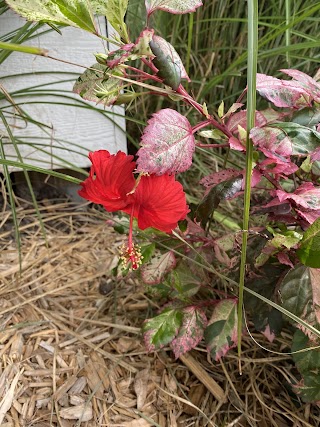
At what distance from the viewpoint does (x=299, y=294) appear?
0.69m

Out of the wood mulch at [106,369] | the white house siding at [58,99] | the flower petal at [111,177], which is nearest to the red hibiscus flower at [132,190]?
the flower petal at [111,177]

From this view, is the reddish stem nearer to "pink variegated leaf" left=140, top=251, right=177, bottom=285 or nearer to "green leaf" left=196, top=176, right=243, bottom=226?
"green leaf" left=196, top=176, right=243, bottom=226

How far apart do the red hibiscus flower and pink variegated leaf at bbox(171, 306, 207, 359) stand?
0.75 ft

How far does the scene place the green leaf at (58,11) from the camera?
1.77ft

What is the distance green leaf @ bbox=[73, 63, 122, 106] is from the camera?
0.59 m

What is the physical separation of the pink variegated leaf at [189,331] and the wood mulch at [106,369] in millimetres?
95

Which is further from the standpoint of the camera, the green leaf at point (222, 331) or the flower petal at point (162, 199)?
the green leaf at point (222, 331)

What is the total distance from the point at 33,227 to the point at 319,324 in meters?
0.72

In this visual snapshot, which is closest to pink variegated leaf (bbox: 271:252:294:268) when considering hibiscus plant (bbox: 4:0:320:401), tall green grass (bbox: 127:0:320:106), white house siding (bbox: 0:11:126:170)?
hibiscus plant (bbox: 4:0:320:401)

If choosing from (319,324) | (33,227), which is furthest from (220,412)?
(33,227)

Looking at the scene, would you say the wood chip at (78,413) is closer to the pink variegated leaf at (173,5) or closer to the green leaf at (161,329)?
the green leaf at (161,329)

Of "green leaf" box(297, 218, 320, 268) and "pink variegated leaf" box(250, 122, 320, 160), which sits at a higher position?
"pink variegated leaf" box(250, 122, 320, 160)

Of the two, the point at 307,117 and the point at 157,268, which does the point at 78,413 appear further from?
the point at 307,117

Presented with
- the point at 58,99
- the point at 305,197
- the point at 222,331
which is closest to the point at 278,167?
the point at 305,197
